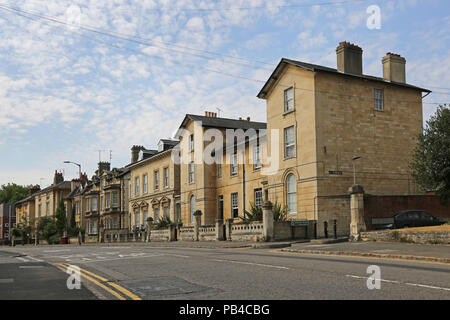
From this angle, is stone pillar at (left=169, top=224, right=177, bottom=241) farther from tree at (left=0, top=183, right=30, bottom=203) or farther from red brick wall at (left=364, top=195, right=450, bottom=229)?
tree at (left=0, top=183, right=30, bottom=203)

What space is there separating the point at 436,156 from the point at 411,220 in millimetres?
3918

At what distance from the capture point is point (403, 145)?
108ft

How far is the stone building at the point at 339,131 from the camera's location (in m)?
30.0

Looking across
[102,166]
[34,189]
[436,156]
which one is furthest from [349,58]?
[34,189]

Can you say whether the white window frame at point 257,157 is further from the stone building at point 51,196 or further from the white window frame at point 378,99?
the stone building at point 51,196

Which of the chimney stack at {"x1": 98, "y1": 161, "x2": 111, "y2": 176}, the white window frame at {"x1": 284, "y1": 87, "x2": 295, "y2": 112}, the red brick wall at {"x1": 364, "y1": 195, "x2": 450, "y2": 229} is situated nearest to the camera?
the red brick wall at {"x1": 364, "y1": 195, "x2": 450, "y2": 229}

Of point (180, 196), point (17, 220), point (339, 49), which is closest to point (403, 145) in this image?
point (339, 49)

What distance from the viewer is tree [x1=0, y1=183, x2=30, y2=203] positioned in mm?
119625

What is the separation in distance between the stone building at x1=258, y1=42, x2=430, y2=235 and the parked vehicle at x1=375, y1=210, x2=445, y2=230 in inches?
132

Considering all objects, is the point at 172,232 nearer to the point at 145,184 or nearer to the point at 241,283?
the point at 145,184

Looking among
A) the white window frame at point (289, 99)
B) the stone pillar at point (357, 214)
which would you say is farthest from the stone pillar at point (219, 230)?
the stone pillar at point (357, 214)

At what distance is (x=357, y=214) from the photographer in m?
24.6

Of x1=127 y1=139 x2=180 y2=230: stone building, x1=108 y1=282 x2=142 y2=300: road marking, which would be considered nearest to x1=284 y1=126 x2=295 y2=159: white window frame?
x1=127 y1=139 x2=180 y2=230: stone building

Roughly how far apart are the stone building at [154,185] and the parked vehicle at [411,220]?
26.3 meters
